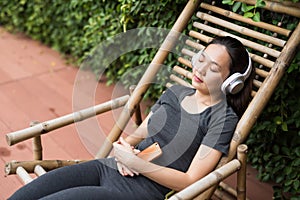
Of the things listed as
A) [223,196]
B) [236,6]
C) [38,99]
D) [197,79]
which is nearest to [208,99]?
[197,79]

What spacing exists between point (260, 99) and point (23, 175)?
1077 mm

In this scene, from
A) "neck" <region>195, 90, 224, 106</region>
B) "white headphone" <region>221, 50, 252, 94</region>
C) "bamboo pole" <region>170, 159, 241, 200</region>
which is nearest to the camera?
"bamboo pole" <region>170, 159, 241, 200</region>

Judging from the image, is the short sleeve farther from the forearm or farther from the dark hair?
the forearm

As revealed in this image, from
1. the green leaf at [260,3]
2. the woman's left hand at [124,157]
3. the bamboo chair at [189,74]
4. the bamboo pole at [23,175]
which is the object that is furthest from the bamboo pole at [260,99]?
the bamboo pole at [23,175]

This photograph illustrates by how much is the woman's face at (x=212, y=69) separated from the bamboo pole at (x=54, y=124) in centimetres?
54

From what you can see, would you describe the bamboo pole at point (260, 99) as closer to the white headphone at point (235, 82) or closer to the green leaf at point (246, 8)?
the white headphone at point (235, 82)

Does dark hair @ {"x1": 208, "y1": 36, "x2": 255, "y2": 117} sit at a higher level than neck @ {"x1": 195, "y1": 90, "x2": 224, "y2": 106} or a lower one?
higher

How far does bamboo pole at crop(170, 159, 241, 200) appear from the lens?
142 centimetres

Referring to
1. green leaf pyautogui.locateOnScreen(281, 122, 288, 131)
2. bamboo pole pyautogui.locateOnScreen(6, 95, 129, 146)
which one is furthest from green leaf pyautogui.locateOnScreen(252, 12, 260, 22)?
bamboo pole pyautogui.locateOnScreen(6, 95, 129, 146)

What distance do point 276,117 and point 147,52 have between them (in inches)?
42.5

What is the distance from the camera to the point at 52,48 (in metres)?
4.36

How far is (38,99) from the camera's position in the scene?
3412 mm

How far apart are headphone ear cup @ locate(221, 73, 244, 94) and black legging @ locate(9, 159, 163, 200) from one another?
52cm

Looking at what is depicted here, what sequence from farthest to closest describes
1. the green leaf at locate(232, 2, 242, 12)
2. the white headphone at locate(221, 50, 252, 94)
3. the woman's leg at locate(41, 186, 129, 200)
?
1. the green leaf at locate(232, 2, 242, 12)
2. the white headphone at locate(221, 50, 252, 94)
3. the woman's leg at locate(41, 186, 129, 200)
